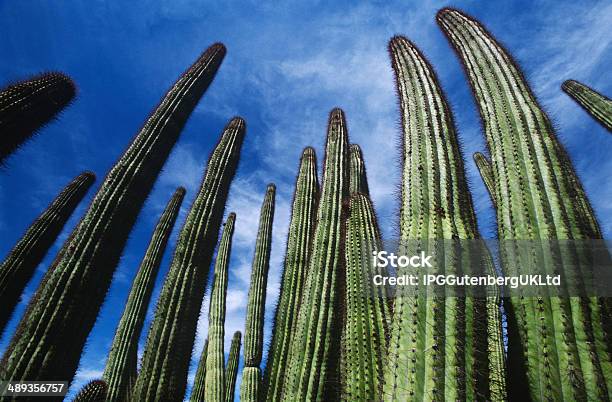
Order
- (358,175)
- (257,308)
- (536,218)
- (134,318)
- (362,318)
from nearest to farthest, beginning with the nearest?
1. (536,218)
2. (362,318)
3. (358,175)
4. (134,318)
5. (257,308)

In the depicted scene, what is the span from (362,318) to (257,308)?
15.9 ft

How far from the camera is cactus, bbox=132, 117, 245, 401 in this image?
5016 millimetres

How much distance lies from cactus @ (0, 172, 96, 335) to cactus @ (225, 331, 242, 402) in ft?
13.2

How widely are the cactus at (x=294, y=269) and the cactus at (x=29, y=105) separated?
3716 millimetres

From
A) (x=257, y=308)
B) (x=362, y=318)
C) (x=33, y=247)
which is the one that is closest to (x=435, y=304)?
(x=362, y=318)

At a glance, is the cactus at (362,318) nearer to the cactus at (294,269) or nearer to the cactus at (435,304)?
the cactus at (435,304)

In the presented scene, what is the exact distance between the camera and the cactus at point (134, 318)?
7.05m

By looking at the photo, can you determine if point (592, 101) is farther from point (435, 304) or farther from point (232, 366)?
point (232, 366)

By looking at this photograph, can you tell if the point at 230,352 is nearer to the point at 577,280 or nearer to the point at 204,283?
the point at 204,283

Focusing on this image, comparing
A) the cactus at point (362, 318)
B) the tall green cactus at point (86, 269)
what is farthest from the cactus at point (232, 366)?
the cactus at point (362, 318)

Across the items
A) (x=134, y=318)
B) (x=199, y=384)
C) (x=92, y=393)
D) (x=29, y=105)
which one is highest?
(x=29, y=105)

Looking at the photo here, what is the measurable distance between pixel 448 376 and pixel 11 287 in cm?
677

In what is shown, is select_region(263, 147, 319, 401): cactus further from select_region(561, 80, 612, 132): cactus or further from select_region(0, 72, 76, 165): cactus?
select_region(561, 80, 612, 132): cactus

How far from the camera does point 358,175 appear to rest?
7414 millimetres
